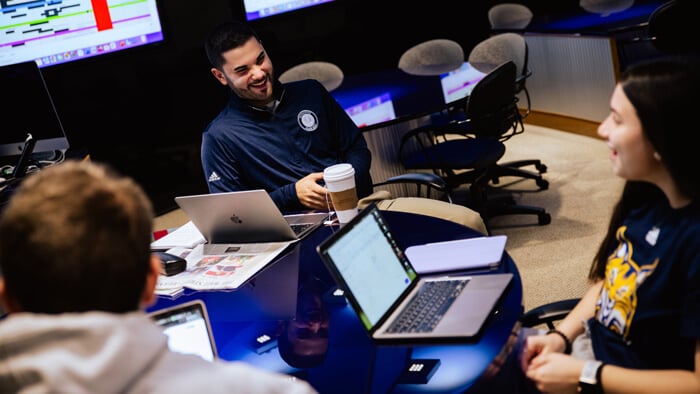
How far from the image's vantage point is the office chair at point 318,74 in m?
4.69

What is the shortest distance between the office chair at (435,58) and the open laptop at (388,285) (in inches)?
120

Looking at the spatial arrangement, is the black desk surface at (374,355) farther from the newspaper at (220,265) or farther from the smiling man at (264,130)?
the smiling man at (264,130)

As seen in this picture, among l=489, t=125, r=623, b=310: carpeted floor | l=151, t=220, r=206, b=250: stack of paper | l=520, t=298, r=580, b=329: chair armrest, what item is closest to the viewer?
l=520, t=298, r=580, b=329: chair armrest

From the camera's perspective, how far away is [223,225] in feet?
7.64

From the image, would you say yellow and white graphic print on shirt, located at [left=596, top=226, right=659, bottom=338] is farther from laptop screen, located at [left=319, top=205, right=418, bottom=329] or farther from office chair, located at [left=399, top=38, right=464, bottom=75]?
office chair, located at [left=399, top=38, right=464, bottom=75]

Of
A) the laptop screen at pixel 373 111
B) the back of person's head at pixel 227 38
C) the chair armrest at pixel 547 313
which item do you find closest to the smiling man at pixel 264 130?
the back of person's head at pixel 227 38

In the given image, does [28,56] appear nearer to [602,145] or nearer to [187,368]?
[602,145]

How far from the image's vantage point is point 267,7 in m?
5.82

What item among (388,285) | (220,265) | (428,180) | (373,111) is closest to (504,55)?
(373,111)

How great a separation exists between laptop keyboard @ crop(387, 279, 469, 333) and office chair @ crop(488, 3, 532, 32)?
186 inches

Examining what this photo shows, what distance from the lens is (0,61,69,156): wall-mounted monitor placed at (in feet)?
12.6

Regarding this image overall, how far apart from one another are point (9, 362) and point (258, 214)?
1417mm

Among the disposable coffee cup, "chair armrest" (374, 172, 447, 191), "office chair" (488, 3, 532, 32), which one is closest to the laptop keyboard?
the disposable coffee cup

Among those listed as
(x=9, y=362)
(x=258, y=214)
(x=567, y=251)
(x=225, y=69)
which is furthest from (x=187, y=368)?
(x=567, y=251)
